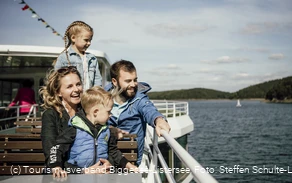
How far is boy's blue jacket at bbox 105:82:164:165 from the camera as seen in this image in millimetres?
3438

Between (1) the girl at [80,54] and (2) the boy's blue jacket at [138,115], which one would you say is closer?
(2) the boy's blue jacket at [138,115]

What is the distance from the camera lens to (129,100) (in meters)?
3.52

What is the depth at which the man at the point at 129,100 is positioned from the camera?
349cm

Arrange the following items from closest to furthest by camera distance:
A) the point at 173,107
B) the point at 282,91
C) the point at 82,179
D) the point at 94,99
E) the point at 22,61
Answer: the point at 82,179
the point at 94,99
the point at 22,61
the point at 173,107
the point at 282,91

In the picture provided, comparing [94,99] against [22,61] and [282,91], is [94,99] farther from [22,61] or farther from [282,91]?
[282,91]

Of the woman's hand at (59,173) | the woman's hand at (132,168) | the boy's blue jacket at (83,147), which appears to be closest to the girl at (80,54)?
the boy's blue jacket at (83,147)

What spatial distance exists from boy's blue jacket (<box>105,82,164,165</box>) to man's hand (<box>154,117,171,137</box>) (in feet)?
0.61

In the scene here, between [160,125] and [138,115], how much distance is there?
0.56 meters

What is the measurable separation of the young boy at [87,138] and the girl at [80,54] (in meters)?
1.85

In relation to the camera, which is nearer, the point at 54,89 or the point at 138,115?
the point at 54,89

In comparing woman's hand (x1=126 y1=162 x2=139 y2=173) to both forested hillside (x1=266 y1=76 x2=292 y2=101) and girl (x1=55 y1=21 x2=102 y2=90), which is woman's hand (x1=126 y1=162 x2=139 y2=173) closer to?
girl (x1=55 y1=21 x2=102 y2=90)

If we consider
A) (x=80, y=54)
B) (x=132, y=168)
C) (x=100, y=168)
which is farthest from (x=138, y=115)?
(x=80, y=54)

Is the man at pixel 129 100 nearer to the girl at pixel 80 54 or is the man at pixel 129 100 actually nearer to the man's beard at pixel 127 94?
the man's beard at pixel 127 94

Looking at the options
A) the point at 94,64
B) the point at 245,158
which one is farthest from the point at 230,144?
the point at 94,64
